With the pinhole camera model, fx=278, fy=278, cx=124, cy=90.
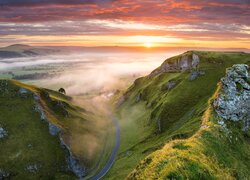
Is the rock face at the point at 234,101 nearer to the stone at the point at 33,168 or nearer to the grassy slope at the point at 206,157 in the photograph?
the grassy slope at the point at 206,157

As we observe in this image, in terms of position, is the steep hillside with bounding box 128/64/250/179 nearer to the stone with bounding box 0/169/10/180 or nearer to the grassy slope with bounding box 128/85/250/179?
the grassy slope with bounding box 128/85/250/179

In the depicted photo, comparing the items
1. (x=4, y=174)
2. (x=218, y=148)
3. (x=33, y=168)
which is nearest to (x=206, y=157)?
(x=218, y=148)

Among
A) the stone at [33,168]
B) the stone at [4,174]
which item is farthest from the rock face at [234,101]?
the stone at [4,174]

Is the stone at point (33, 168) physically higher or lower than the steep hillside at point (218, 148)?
lower

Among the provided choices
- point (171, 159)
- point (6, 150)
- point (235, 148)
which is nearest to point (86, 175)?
point (6, 150)

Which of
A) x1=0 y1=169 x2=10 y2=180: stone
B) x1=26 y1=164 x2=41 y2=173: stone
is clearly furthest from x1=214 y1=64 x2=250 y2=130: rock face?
x1=0 y1=169 x2=10 y2=180: stone

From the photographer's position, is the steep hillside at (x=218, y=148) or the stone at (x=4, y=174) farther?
the stone at (x=4, y=174)

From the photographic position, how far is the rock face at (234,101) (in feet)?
244

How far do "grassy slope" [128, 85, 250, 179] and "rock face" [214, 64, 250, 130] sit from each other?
2489 millimetres

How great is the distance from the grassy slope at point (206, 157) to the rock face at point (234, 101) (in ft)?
8.17

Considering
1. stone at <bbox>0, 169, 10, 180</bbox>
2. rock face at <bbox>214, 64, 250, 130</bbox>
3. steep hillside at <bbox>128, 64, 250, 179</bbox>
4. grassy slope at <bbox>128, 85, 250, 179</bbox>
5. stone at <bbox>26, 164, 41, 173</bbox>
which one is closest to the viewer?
grassy slope at <bbox>128, 85, 250, 179</bbox>

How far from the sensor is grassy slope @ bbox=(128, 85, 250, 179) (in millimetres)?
33869

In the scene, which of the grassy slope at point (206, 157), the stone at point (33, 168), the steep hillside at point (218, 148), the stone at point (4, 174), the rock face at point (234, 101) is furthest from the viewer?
the stone at point (33, 168)

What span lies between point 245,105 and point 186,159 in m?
49.7
